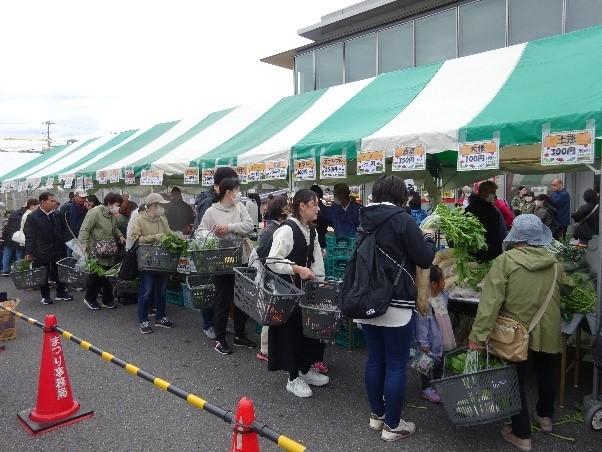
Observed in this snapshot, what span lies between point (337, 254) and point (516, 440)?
315 cm

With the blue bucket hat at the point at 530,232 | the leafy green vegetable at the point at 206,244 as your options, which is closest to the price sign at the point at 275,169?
the leafy green vegetable at the point at 206,244

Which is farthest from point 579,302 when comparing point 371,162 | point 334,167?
point 334,167

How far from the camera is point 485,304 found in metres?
3.40

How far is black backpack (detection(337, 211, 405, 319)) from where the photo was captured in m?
3.32

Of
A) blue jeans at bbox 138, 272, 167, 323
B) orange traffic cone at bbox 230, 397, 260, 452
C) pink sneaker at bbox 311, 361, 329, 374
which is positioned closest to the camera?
orange traffic cone at bbox 230, 397, 260, 452

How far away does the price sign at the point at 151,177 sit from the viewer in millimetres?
7797

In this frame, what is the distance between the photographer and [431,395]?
427 cm

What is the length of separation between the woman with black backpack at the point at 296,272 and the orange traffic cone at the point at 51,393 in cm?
174

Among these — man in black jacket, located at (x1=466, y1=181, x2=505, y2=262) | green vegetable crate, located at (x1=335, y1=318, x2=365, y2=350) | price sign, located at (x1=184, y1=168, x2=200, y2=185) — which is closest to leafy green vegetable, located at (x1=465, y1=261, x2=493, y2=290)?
man in black jacket, located at (x1=466, y1=181, x2=505, y2=262)

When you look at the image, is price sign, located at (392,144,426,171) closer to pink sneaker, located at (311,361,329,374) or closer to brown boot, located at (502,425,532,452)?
pink sneaker, located at (311,361,329,374)

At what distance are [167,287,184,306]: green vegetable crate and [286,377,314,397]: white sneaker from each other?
4.15 m

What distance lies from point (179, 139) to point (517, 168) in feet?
19.1

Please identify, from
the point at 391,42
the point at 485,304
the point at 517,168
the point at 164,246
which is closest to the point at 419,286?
the point at 485,304

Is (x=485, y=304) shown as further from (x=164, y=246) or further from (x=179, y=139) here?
(x=179, y=139)
